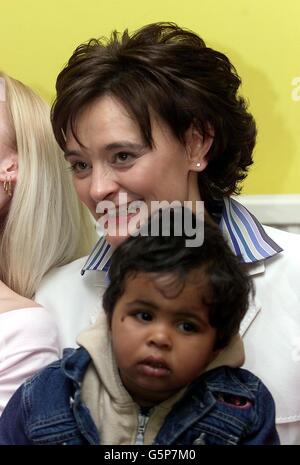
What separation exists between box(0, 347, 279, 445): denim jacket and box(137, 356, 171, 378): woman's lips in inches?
2.6

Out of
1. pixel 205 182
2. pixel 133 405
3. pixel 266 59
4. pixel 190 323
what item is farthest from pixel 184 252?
pixel 266 59

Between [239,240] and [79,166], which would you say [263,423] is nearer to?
[239,240]

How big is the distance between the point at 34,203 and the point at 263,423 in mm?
509

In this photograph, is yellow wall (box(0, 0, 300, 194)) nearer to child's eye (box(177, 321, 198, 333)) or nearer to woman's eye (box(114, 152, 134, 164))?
woman's eye (box(114, 152, 134, 164))

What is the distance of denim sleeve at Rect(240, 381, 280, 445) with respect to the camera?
2.49 ft

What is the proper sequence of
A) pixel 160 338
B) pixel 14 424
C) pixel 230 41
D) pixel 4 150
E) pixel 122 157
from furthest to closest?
pixel 230 41, pixel 4 150, pixel 122 157, pixel 14 424, pixel 160 338

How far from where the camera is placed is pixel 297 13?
3.93 feet

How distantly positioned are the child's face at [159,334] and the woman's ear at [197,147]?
0.33 metres

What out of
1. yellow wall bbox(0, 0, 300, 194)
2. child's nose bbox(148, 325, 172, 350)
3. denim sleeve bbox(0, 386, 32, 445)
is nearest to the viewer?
child's nose bbox(148, 325, 172, 350)

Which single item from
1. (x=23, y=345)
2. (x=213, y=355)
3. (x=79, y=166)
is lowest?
(x=23, y=345)

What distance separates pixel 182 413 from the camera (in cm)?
75

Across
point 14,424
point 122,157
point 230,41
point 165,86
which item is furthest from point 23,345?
point 230,41

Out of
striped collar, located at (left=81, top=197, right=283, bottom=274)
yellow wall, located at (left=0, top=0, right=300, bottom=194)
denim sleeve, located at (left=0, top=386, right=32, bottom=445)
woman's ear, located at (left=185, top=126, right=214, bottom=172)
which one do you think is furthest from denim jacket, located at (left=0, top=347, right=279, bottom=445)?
yellow wall, located at (left=0, top=0, right=300, bottom=194)

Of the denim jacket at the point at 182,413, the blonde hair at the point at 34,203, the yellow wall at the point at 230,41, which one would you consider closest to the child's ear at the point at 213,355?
the denim jacket at the point at 182,413
